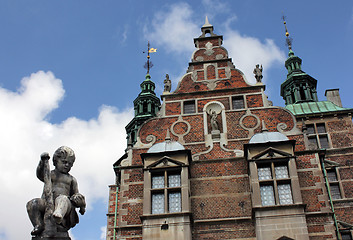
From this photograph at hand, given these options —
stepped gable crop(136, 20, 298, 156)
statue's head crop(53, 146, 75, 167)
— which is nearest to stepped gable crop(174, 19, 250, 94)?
stepped gable crop(136, 20, 298, 156)

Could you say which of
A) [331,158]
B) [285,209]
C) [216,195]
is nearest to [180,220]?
[216,195]

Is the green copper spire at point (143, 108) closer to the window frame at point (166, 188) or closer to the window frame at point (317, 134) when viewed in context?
the window frame at point (317, 134)

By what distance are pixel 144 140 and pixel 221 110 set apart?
3.01 metres

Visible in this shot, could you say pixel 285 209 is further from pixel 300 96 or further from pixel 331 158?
pixel 300 96

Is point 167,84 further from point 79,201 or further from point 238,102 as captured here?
point 79,201

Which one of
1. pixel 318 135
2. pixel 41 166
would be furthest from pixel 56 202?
pixel 318 135

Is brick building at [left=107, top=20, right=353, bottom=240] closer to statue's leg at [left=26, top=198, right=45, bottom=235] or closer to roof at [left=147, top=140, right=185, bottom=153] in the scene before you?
roof at [left=147, top=140, right=185, bottom=153]

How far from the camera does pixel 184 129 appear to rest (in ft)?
51.6

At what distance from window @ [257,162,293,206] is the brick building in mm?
30

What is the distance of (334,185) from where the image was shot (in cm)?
2047

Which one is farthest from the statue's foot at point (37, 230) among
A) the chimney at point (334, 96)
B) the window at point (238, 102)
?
the chimney at point (334, 96)

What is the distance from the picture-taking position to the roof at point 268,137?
14.3 metres

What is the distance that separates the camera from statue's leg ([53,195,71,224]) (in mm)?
6312

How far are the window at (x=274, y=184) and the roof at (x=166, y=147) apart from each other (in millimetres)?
2763
